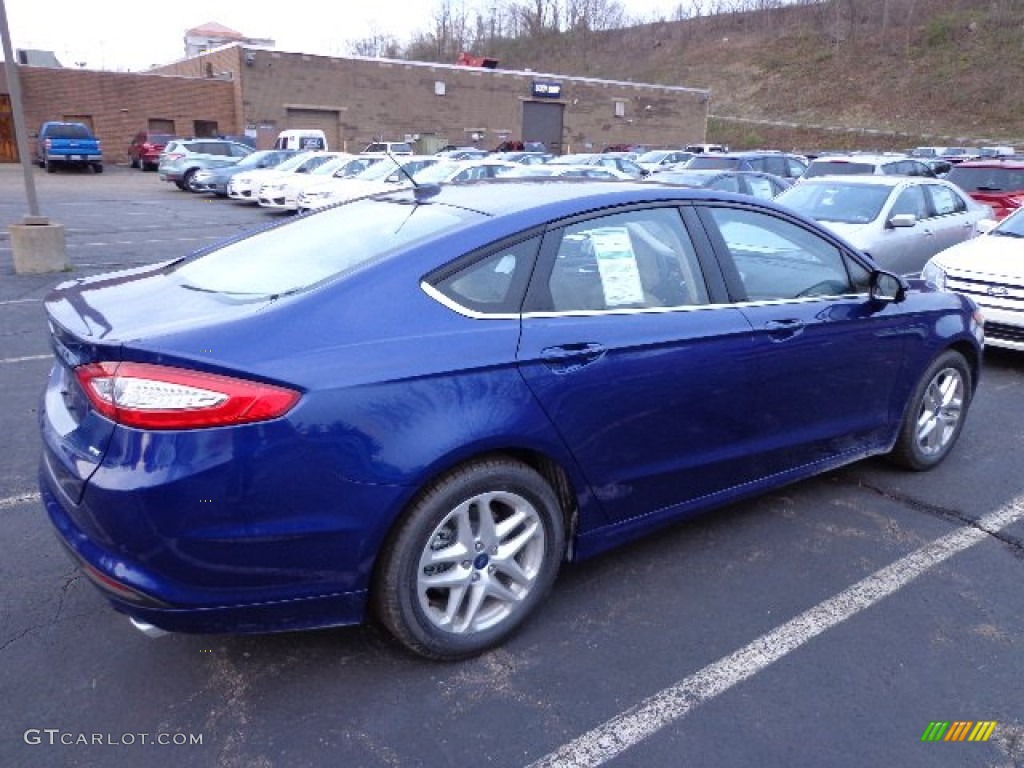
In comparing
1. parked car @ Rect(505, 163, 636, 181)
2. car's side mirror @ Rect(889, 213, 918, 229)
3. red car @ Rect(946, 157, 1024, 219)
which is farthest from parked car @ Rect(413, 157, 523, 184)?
car's side mirror @ Rect(889, 213, 918, 229)

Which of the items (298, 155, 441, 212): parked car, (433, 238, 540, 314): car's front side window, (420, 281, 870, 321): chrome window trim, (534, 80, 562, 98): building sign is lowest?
(298, 155, 441, 212): parked car

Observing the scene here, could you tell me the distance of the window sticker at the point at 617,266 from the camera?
315cm

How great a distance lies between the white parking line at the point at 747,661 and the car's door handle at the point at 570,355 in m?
1.16

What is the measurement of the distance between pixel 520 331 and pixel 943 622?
2029 millimetres

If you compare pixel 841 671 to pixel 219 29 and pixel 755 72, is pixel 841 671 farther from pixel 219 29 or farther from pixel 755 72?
pixel 219 29

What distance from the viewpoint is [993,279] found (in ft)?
22.3

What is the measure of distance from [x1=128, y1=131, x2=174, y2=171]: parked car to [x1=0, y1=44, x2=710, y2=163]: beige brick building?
12.1 ft

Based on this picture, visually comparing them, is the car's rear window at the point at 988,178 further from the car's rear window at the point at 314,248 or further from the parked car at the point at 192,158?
the parked car at the point at 192,158

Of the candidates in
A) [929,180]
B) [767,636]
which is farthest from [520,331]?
[929,180]

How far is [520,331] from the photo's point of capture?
281cm

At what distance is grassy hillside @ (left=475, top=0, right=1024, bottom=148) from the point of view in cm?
5431

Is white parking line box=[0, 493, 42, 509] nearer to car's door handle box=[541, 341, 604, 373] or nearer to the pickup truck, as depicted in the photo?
car's door handle box=[541, 341, 604, 373]

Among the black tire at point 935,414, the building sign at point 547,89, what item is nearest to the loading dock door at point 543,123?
the building sign at point 547,89

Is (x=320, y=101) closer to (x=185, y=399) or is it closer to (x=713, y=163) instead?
(x=713, y=163)
